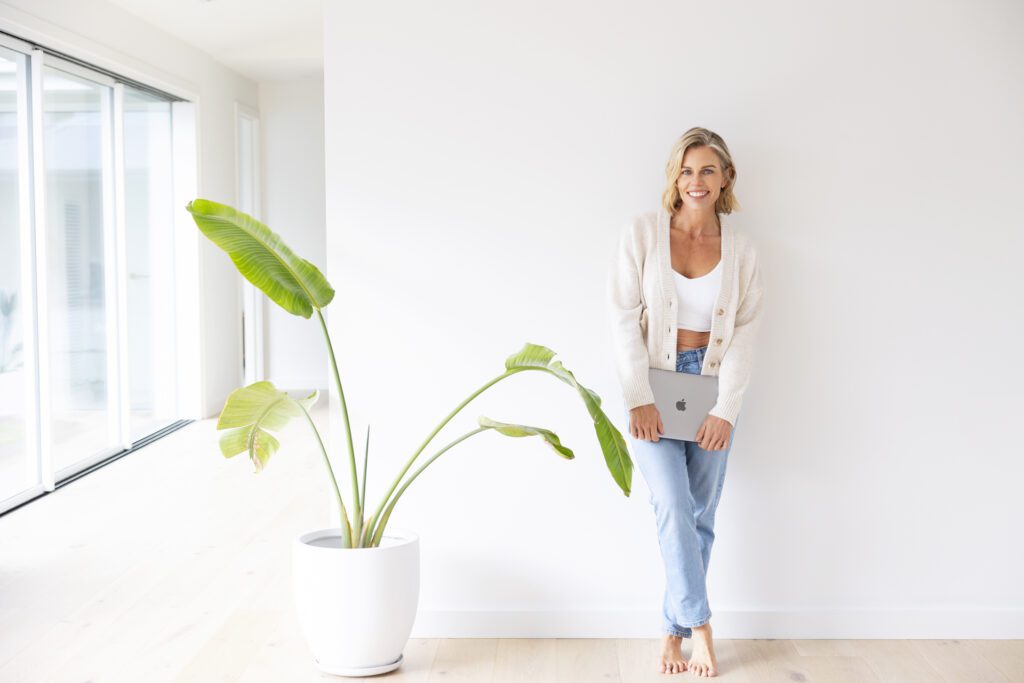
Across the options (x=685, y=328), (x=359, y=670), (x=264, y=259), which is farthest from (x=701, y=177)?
(x=359, y=670)

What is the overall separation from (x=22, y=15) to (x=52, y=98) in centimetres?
64

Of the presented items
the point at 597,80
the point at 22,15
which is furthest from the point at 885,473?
the point at 22,15

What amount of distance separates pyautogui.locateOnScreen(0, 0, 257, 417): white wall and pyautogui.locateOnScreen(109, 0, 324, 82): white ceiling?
88mm

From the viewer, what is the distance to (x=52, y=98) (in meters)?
5.04

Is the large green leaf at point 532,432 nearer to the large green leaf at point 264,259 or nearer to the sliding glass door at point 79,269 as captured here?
the large green leaf at point 264,259

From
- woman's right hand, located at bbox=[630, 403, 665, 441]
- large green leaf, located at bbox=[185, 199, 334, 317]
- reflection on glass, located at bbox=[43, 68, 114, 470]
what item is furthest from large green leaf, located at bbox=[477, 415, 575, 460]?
reflection on glass, located at bbox=[43, 68, 114, 470]

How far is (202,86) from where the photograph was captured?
271 inches

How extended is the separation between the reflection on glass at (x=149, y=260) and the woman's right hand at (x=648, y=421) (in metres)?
4.22

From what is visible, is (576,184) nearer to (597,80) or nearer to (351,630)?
(597,80)

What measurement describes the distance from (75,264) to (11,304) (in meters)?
0.75

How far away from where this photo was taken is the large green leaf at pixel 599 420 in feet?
8.04

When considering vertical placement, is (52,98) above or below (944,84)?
above

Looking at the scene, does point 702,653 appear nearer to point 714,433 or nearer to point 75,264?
point 714,433

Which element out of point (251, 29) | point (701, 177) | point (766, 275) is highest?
point (251, 29)
